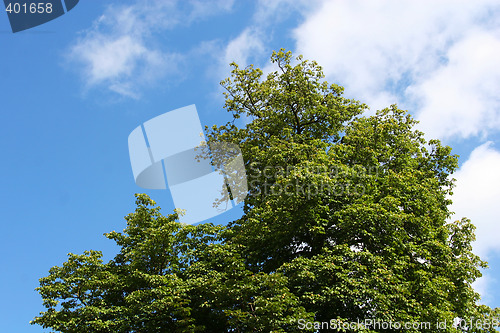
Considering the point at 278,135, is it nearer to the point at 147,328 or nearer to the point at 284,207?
Result: the point at 284,207

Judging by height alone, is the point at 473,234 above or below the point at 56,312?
above

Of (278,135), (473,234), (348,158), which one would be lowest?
(473,234)

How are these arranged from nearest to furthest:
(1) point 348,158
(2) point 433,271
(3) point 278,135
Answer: (2) point 433,271 < (1) point 348,158 < (3) point 278,135

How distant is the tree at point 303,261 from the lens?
15656 mm

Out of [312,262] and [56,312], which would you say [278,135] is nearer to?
[312,262]

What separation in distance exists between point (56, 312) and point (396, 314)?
13.5 metres

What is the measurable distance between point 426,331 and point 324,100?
13906mm

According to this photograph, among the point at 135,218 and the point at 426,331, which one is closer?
the point at 426,331

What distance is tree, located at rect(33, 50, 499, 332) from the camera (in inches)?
616

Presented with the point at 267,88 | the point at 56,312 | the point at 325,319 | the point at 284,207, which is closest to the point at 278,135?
the point at 267,88

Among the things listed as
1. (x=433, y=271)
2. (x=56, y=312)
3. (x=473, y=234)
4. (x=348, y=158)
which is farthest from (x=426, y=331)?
(x=56, y=312)

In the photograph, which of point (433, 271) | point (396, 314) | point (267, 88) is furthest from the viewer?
point (267, 88)

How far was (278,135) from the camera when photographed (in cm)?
2392

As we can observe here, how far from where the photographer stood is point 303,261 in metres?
16.4
